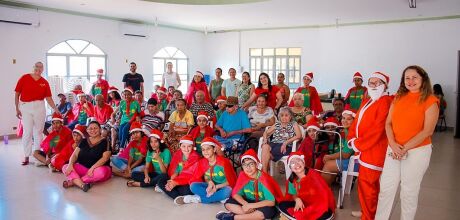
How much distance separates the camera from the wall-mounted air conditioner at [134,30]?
10.6 m

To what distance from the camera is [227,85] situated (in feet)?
25.6

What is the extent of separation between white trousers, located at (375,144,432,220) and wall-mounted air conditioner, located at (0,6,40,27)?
7866 millimetres

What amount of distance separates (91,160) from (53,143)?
4.19 ft

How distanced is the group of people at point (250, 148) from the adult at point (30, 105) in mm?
15

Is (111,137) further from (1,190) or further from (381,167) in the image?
(381,167)

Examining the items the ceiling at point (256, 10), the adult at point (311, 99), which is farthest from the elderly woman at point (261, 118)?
the ceiling at point (256, 10)

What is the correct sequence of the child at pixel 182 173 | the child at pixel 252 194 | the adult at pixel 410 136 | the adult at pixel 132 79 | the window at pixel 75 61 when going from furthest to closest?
the window at pixel 75 61, the adult at pixel 132 79, the child at pixel 182 173, the child at pixel 252 194, the adult at pixel 410 136

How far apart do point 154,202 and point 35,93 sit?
3.01 m

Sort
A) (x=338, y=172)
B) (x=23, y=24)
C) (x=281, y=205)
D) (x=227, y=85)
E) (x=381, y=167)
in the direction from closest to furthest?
(x=381, y=167) → (x=281, y=205) → (x=338, y=172) → (x=227, y=85) → (x=23, y=24)

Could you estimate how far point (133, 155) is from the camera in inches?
210

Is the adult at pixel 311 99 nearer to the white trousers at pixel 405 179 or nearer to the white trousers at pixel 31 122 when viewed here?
the white trousers at pixel 405 179

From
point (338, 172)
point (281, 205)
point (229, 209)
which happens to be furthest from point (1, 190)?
point (338, 172)

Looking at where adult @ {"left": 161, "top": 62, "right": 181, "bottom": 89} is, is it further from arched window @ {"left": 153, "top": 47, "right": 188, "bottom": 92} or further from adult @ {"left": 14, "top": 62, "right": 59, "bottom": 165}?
adult @ {"left": 14, "top": 62, "right": 59, "bottom": 165}

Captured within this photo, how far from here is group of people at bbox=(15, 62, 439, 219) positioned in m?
3.06
